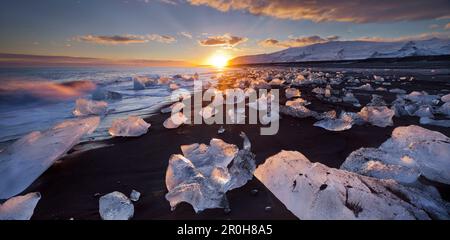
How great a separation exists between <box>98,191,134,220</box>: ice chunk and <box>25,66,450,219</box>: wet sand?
63 millimetres

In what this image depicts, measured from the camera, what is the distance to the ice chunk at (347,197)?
1106mm

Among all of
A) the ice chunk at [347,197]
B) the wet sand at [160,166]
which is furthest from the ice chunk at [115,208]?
the ice chunk at [347,197]

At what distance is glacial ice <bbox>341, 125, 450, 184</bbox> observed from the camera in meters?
1.45

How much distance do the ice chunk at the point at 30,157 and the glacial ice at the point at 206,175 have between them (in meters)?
1.12

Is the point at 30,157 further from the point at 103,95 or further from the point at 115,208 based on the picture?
the point at 103,95

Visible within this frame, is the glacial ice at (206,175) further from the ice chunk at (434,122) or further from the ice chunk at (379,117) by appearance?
the ice chunk at (434,122)

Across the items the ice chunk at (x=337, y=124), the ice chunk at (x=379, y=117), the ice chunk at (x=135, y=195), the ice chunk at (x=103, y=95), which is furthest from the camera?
the ice chunk at (x=103, y=95)

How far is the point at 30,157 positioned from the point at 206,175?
60.5 inches

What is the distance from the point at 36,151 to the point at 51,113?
343 cm

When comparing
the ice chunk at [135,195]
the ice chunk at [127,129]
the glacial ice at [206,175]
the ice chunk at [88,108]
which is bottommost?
the ice chunk at [135,195]

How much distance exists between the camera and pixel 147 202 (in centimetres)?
148

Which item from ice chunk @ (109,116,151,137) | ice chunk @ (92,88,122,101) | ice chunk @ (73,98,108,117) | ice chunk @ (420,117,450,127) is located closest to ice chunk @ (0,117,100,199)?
ice chunk @ (109,116,151,137)

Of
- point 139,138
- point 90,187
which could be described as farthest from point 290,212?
point 139,138
